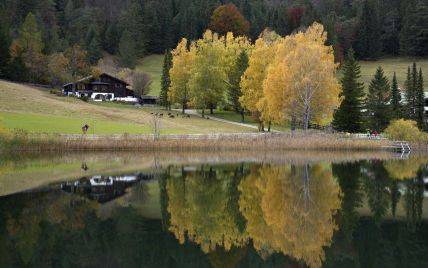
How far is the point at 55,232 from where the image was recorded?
22828mm

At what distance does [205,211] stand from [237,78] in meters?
60.4

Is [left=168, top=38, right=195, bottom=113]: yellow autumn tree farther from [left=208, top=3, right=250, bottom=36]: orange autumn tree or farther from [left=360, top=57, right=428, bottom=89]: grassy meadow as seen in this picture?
[left=208, top=3, right=250, bottom=36]: orange autumn tree

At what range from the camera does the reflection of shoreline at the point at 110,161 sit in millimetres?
39094

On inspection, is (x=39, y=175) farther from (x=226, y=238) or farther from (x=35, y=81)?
(x=35, y=81)

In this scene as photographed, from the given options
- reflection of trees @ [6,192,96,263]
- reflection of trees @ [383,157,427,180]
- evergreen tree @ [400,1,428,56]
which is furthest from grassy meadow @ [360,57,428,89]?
reflection of trees @ [6,192,96,263]

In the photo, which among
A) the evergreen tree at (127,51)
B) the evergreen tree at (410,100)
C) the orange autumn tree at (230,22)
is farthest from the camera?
the orange autumn tree at (230,22)

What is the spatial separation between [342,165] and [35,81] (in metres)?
74.1

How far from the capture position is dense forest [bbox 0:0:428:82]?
130 meters

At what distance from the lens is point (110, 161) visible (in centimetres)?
5109

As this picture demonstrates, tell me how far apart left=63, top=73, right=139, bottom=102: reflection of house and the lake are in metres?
62.9

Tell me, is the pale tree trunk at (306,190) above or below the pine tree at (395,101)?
below

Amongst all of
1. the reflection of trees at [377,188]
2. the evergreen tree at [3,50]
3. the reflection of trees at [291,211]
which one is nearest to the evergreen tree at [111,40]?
the evergreen tree at [3,50]

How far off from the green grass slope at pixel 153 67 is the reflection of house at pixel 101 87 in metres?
10.7

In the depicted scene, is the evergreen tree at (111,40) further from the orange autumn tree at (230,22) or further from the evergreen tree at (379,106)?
the evergreen tree at (379,106)
